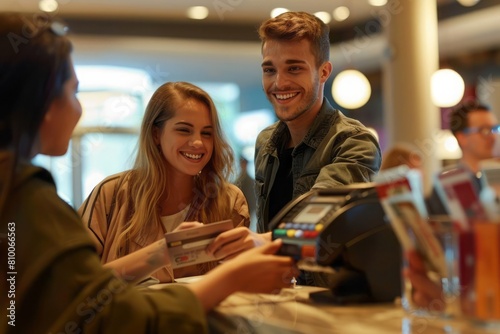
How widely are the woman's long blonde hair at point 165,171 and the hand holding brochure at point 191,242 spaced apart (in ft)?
2.43

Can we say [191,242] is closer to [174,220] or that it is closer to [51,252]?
[51,252]

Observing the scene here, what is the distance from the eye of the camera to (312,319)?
1.27m

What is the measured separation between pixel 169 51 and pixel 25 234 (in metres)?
8.65

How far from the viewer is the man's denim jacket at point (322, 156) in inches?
80.7

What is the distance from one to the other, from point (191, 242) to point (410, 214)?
643 millimetres

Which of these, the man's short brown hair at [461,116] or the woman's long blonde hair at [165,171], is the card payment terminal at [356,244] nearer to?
the woman's long blonde hair at [165,171]

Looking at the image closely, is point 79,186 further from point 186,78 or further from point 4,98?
point 4,98

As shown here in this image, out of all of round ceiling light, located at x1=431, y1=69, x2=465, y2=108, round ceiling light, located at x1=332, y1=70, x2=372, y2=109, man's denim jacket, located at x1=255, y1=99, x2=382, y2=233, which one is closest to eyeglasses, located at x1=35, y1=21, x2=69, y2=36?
man's denim jacket, located at x1=255, y1=99, x2=382, y2=233

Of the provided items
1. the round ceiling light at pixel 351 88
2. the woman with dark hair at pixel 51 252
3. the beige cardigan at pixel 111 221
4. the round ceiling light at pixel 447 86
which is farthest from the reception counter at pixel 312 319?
the round ceiling light at pixel 351 88

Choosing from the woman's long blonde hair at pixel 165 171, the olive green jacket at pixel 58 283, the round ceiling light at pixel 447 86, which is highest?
the round ceiling light at pixel 447 86

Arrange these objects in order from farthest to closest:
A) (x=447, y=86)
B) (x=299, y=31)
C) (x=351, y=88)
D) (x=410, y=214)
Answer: (x=351, y=88) < (x=447, y=86) < (x=299, y=31) < (x=410, y=214)

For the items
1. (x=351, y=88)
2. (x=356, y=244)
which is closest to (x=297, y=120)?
(x=356, y=244)

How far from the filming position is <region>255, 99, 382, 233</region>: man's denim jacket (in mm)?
2051

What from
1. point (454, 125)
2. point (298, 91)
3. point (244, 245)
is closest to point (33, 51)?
point (244, 245)
